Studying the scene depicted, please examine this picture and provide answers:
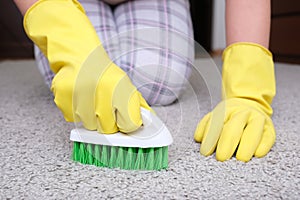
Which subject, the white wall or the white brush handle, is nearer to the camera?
the white brush handle

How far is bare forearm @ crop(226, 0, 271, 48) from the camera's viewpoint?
66 cm

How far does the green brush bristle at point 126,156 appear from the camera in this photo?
1.53 feet

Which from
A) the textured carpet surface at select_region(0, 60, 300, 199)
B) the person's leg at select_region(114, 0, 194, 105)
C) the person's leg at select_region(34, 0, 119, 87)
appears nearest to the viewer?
the textured carpet surface at select_region(0, 60, 300, 199)

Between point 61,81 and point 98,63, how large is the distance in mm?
52

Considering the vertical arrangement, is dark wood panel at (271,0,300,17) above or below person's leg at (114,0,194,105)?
below

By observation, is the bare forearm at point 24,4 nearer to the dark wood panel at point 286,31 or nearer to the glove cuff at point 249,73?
the glove cuff at point 249,73

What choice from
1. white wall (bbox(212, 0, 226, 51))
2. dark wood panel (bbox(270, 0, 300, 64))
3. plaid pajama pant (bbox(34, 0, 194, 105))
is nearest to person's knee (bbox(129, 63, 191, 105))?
plaid pajama pant (bbox(34, 0, 194, 105))

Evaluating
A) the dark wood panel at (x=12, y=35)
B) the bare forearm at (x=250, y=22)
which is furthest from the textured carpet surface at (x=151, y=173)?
the dark wood panel at (x=12, y=35)

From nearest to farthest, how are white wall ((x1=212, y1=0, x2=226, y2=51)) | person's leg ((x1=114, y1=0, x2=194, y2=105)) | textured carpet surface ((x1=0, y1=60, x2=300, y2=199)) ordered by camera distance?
1. textured carpet surface ((x1=0, y1=60, x2=300, y2=199))
2. person's leg ((x1=114, y1=0, x2=194, y2=105))
3. white wall ((x1=212, y1=0, x2=226, y2=51))

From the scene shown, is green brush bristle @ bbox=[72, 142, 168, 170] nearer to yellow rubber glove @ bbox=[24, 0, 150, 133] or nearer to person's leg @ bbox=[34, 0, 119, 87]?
yellow rubber glove @ bbox=[24, 0, 150, 133]

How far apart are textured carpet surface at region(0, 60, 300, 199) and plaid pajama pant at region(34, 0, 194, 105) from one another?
8 centimetres

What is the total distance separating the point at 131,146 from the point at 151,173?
0.14ft

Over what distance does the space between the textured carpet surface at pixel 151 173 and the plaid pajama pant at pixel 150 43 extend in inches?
3.2

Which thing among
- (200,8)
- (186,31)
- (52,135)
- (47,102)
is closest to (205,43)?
(200,8)
